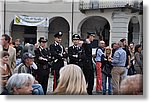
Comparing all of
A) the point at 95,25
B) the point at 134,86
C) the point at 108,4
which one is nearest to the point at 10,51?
the point at 95,25

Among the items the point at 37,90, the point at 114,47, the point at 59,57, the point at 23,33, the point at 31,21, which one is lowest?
the point at 37,90

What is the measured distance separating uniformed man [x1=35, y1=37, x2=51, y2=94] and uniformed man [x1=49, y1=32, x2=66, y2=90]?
60mm

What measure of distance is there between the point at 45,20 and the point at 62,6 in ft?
0.80

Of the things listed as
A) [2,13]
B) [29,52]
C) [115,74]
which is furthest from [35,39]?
[115,74]

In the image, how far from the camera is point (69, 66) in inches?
136

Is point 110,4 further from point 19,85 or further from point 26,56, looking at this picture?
point 19,85

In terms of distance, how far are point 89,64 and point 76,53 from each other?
0.19m

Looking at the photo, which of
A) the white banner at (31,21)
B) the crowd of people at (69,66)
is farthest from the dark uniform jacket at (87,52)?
the white banner at (31,21)

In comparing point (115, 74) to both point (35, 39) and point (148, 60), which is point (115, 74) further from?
point (35, 39)

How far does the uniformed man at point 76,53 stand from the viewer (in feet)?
11.5

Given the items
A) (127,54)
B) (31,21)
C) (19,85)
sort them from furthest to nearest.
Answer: (127,54) < (31,21) < (19,85)

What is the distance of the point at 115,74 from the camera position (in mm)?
3549

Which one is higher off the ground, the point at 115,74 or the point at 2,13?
the point at 2,13

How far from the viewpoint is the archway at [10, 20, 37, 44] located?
3408 mm
